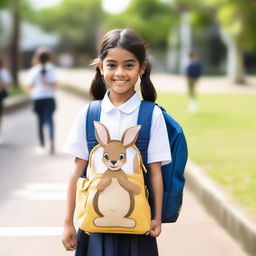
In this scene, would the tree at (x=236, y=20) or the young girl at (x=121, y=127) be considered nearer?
the young girl at (x=121, y=127)

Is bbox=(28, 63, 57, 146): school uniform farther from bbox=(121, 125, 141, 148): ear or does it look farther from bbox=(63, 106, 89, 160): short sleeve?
bbox=(121, 125, 141, 148): ear

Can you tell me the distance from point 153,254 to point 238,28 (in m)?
32.8

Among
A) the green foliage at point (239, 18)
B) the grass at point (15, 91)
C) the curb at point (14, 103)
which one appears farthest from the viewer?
the green foliage at point (239, 18)

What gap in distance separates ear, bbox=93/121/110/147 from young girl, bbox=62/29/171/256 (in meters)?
0.05

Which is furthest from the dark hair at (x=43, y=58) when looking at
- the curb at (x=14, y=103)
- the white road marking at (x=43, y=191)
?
the curb at (x=14, y=103)

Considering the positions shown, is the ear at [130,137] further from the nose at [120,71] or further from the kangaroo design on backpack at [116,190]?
the nose at [120,71]

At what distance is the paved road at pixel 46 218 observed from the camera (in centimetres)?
624

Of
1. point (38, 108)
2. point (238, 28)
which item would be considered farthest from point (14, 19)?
point (38, 108)

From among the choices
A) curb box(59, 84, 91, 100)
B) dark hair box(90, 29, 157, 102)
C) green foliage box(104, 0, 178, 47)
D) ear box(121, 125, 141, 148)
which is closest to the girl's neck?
dark hair box(90, 29, 157, 102)

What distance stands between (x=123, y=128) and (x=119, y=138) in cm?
6

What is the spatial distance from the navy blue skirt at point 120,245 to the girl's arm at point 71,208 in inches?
3.6

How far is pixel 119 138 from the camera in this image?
3500 millimetres

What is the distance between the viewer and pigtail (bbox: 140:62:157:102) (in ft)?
12.1

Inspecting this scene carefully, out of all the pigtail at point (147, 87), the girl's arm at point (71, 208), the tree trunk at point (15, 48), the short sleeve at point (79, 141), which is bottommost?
the tree trunk at point (15, 48)
